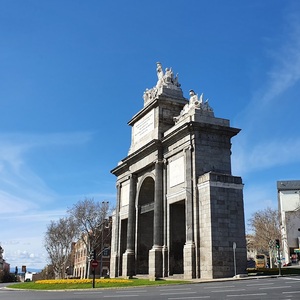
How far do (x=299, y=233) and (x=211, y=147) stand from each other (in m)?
61.6

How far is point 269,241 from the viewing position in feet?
195

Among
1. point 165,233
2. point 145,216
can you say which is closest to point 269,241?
point 145,216

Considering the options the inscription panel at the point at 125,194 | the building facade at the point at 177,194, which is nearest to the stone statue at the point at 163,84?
the building facade at the point at 177,194

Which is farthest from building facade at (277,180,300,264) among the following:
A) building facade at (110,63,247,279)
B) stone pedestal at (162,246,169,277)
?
stone pedestal at (162,246,169,277)

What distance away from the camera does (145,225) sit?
42188 mm

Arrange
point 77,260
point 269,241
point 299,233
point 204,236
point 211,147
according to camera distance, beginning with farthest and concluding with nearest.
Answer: point 77,260 → point 299,233 → point 269,241 → point 211,147 → point 204,236

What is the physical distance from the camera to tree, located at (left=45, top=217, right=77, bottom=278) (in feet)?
204

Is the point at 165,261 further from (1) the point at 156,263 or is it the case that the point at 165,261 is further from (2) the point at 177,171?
(2) the point at 177,171

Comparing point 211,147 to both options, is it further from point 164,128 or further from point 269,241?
point 269,241

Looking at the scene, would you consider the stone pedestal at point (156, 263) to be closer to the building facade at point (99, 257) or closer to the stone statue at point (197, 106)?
the stone statue at point (197, 106)

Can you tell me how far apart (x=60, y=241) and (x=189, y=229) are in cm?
3761

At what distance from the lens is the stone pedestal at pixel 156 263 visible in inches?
1324

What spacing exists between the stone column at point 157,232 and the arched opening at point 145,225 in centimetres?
404

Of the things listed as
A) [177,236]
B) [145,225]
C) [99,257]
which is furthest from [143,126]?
[99,257]
